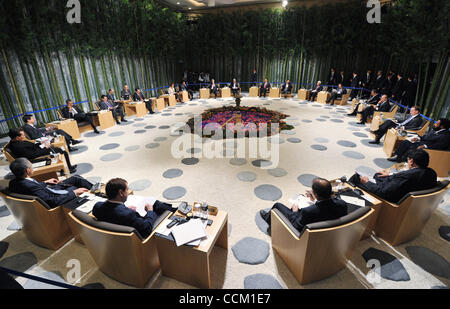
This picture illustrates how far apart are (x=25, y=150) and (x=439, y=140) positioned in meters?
7.26

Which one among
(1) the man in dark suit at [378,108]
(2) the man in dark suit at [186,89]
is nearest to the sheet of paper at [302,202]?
(1) the man in dark suit at [378,108]

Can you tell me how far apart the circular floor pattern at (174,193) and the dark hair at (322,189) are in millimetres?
2221

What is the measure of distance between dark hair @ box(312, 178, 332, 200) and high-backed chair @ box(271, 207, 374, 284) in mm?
220

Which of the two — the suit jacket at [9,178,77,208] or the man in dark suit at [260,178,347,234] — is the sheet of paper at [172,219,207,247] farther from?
the suit jacket at [9,178,77,208]

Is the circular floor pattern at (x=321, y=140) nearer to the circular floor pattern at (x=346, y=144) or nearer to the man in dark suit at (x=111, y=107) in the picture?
the circular floor pattern at (x=346, y=144)

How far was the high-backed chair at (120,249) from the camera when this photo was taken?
1.75 metres

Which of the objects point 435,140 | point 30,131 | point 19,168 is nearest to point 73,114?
point 30,131

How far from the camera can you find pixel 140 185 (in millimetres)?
3852

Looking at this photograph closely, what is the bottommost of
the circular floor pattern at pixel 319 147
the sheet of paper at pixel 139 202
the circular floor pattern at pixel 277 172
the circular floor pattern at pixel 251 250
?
the circular floor pattern at pixel 251 250

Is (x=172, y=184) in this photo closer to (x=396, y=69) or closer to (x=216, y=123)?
(x=216, y=123)

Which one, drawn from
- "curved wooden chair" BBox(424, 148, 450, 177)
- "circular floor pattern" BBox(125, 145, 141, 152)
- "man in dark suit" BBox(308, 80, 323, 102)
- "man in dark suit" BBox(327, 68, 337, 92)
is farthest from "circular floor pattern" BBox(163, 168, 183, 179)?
"man in dark suit" BBox(327, 68, 337, 92)

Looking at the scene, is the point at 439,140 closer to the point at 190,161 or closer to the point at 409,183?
the point at 409,183

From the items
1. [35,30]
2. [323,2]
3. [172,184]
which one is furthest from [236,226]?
[323,2]

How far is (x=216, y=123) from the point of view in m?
7.50
